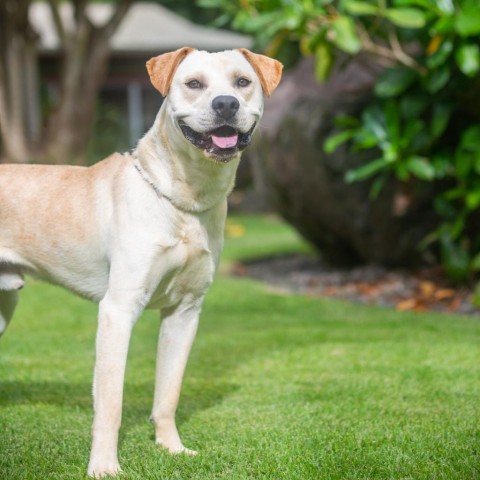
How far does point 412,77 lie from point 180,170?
4135 millimetres

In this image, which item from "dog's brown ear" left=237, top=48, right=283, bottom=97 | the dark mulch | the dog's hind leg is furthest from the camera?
the dark mulch

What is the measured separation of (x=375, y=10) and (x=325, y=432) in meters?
3.83

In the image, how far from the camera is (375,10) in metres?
6.90

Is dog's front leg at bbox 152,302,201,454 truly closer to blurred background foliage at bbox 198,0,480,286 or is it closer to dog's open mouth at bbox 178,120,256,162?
dog's open mouth at bbox 178,120,256,162

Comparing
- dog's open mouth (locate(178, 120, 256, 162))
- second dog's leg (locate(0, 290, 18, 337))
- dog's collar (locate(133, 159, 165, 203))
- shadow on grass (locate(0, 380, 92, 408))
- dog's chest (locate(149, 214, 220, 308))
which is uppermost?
dog's open mouth (locate(178, 120, 256, 162))

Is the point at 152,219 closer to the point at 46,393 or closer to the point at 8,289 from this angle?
the point at 8,289

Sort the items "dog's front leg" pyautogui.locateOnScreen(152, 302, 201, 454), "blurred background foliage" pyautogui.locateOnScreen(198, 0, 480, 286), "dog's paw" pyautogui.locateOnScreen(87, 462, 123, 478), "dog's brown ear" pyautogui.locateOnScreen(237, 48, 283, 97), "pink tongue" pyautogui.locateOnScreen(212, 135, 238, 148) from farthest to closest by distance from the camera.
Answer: "blurred background foliage" pyautogui.locateOnScreen(198, 0, 480, 286), "dog's front leg" pyautogui.locateOnScreen(152, 302, 201, 454), "dog's brown ear" pyautogui.locateOnScreen(237, 48, 283, 97), "pink tongue" pyautogui.locateOnScreen(212, 135, 238, 148), "dog's paw" pyautogui.locateOnScreen(87, 462, 123, 478)

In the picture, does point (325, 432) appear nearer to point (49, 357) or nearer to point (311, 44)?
point (49, 357)

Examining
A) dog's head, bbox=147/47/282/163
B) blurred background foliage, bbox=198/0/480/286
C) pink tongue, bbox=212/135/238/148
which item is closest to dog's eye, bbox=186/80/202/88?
dog's head, bbox=147/47/282/163

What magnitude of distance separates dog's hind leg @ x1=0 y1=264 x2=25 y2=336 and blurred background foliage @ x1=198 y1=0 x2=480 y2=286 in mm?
3523

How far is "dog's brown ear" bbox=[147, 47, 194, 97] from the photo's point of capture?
12.7 feet

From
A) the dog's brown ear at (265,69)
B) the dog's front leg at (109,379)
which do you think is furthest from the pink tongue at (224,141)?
the dog's front leg at (109,379)

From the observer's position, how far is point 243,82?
12.8ft

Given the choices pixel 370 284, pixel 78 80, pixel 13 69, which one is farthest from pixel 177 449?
pixel 78 80
